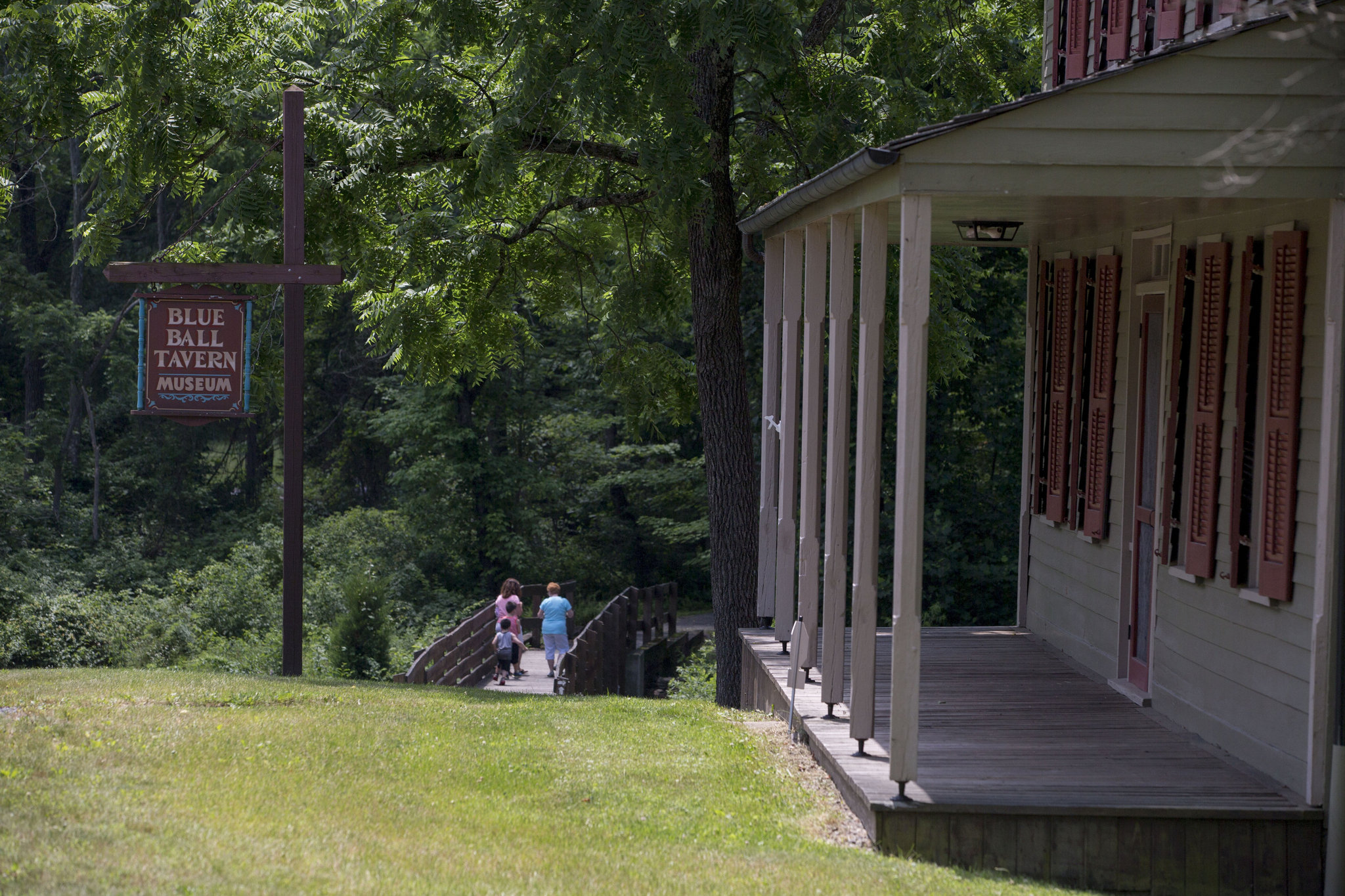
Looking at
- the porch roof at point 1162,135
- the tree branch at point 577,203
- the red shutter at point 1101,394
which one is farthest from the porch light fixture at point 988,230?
the tree branch at point 577,203

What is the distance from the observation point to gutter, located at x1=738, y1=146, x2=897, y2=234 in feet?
18.2

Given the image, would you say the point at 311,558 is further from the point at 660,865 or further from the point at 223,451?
the point at 660,865

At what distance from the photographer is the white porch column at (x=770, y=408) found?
966cm

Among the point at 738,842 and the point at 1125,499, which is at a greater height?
the point at 1125,499

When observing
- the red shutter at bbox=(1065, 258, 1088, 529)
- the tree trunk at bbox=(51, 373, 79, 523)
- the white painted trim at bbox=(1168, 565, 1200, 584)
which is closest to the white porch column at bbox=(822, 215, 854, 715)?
the white painted trim at bbox=(1168, 565, 1200, 584)

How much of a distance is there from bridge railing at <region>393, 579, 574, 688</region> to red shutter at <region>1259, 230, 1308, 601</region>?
965 cm

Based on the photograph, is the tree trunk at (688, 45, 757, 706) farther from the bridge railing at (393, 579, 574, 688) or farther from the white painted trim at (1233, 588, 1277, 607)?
the white painted trim at (1233, 588, 1277, 607)

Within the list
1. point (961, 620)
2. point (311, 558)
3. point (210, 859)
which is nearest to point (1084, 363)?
point (210, 859)

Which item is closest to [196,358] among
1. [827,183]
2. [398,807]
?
[398,807]

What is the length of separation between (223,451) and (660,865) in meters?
37.3

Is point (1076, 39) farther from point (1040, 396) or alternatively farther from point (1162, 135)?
point (1162, 135)

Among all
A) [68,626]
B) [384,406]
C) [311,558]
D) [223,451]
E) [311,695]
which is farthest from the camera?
[223,451]

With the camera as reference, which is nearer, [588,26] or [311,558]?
[588,26]

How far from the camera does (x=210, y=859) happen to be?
4645mm
